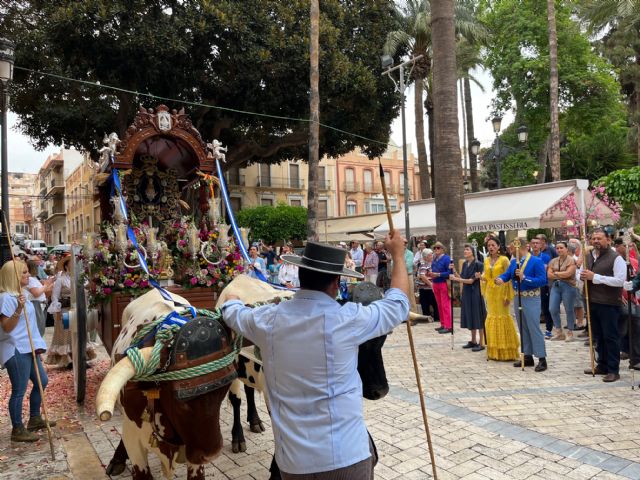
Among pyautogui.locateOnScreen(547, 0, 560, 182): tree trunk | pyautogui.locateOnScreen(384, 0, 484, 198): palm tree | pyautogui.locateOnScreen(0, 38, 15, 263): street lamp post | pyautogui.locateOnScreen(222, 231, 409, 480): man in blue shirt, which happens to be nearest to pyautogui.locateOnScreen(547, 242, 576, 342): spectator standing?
pyautogui.locateOnScreen(222, 231, 409, 480): man in blue shirt

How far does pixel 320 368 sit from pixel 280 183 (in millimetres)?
41380

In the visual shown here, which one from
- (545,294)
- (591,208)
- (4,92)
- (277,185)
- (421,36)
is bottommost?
(545,294)

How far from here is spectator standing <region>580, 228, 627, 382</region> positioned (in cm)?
669

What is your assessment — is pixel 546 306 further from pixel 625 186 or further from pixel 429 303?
pixel 625 186

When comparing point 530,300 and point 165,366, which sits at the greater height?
point 165,366

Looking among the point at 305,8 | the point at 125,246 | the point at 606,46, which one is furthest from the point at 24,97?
the point at 606,46

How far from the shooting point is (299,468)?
7.61 ft

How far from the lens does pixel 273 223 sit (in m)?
35.7

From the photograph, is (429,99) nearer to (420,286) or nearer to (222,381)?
(420,286)

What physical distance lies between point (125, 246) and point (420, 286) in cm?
817

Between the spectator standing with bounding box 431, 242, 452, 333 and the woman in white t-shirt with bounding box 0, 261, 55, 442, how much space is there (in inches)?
319

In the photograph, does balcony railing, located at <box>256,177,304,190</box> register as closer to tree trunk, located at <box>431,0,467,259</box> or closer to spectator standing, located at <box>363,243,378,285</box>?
spectator standing, located at <box>363,243,378,285</box>

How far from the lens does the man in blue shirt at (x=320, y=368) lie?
2.31 meters

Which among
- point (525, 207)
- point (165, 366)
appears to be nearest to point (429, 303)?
point (525, 207)
